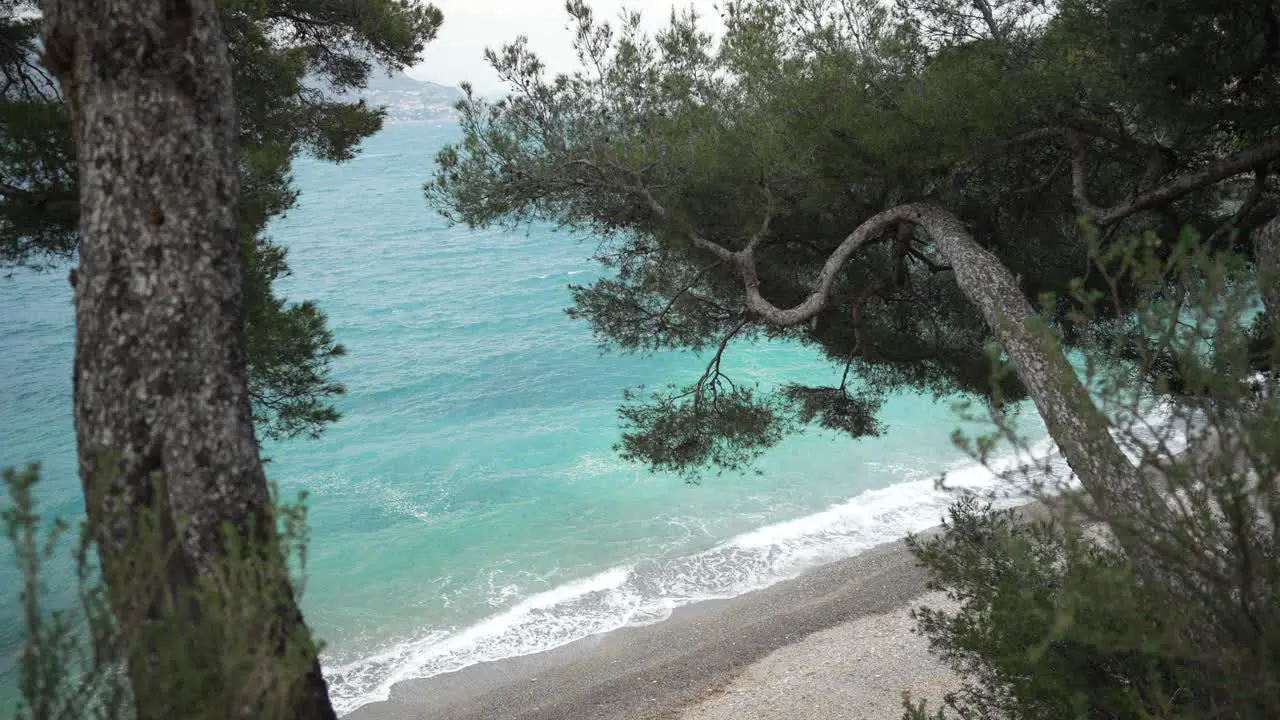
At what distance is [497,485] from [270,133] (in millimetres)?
8867

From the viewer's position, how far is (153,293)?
266 centimetres

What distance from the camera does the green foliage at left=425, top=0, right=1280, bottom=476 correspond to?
5203 millimetres

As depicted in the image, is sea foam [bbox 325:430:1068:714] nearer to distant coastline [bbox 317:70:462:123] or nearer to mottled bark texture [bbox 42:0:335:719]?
mottled bark texture [bbox 42:0:335:719]

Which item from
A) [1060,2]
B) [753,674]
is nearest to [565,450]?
[753,674]

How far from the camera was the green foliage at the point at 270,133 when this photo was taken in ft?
17.2

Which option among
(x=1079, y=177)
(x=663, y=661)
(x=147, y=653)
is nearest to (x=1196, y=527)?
(x=147, y=653)

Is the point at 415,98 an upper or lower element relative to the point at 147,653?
upper

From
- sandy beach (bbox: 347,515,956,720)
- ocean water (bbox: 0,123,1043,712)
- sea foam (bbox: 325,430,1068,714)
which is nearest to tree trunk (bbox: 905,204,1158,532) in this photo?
ocean water (bbox: 0,123,1043,712)

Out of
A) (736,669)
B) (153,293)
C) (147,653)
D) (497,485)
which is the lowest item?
(497,485)

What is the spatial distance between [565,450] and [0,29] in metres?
11.4

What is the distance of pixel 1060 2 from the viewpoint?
5520mm

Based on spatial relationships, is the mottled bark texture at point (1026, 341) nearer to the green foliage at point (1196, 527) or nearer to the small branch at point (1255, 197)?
the green foliage at point (1196, 527)

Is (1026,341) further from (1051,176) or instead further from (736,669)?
(736,669)

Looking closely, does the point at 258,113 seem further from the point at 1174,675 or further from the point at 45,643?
the point at 1174,675
